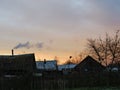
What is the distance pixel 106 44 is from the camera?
2955 inches

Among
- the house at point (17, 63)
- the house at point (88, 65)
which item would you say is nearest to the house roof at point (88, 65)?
the house at point (88, 65)

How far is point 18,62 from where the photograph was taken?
202 ft

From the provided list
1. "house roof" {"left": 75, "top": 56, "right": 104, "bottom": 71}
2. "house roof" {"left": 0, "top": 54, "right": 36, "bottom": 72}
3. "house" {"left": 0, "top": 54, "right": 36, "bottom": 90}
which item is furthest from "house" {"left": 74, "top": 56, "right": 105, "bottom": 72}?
"house" {"left": 0, "top": 54, "right": 36, "bottom": 90}

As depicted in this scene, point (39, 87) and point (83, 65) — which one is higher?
point (83, 65)

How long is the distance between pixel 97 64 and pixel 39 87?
3933cm

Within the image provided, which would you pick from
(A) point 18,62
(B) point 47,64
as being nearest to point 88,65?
(B) point 47,64

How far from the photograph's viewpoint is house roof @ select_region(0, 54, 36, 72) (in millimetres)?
60031

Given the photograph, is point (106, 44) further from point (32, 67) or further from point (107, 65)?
point (32, 67)

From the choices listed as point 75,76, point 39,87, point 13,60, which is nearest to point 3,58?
point 13,60

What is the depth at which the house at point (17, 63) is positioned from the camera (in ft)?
193

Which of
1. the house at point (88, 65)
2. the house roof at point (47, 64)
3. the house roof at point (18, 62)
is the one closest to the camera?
the house roof at point (18, 62)

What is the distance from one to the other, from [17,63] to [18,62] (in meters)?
0.59

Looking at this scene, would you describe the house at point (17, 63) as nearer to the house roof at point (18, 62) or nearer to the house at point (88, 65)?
the house roof at point (18, 62)

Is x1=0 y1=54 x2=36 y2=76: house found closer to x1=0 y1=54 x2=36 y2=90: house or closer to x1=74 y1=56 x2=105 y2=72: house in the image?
x1=0 y1=54 x2=36 y2=90: house
